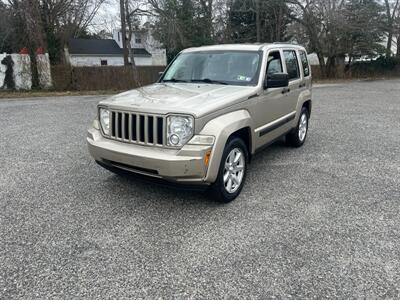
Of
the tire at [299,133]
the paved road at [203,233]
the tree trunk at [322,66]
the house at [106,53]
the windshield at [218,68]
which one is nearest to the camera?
the paved road at [203,233]

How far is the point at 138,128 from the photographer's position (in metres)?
3.61

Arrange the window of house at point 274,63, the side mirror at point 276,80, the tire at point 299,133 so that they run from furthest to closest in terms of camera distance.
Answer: the tire at point 299,133 < the window of house at point 274,63 < the side mirror at point 276,80

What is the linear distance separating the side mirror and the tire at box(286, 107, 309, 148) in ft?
5.71

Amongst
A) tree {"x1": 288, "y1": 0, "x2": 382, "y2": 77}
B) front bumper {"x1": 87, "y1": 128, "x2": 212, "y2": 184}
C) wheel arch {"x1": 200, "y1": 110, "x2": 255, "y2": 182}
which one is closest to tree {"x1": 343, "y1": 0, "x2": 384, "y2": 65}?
tree {"x1": 288, "y1": 0, "x2": 382, "y2": 77}

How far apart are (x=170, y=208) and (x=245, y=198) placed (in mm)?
960

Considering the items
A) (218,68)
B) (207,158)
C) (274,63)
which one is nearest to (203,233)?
(207,158)

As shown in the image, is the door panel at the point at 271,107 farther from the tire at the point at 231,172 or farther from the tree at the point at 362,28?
the tree at the point at 362,28

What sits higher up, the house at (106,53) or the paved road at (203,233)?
the house at (106,53)

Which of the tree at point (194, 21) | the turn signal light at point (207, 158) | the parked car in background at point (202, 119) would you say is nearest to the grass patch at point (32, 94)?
the tree at point (194, 21)

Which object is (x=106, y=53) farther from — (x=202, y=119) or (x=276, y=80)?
(x=202, y=119)

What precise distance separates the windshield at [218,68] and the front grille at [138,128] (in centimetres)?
147

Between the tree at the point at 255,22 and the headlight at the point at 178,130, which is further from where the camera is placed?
the tree at the point at 255,22

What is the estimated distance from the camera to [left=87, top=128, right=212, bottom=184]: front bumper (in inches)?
133

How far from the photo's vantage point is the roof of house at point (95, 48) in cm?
4272
